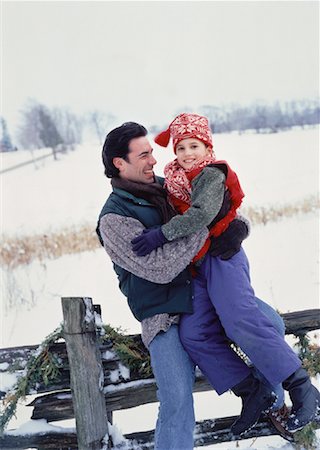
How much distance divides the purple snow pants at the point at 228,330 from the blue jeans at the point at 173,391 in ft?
0.23

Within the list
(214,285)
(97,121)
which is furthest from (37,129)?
(214,285)

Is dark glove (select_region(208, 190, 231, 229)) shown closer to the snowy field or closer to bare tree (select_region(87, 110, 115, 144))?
the snowy field

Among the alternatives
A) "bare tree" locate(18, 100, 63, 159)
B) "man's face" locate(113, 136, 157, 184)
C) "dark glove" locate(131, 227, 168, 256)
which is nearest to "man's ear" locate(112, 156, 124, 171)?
"man's face" locate(113, 136, 157, 184)

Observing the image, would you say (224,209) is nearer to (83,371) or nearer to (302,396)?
(302,396)

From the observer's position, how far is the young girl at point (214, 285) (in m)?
2.91

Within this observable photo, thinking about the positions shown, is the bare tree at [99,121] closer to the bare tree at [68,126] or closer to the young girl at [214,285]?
the bare tree at [68,126]

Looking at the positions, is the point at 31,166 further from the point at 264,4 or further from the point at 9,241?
the point at 264,4

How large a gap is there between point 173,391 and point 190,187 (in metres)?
1.07

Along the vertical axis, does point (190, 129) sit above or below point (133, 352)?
above

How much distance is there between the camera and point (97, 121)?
19.8m

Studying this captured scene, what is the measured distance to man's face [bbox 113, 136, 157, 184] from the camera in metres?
3.25

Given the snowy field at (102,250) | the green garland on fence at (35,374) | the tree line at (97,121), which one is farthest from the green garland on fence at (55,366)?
the tree line at (97,121)

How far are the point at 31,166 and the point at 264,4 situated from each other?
11151 millimetres

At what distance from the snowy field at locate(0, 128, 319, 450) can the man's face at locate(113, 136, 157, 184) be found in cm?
206
